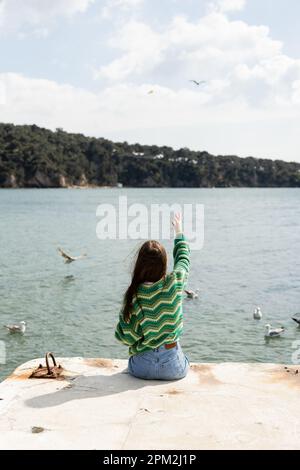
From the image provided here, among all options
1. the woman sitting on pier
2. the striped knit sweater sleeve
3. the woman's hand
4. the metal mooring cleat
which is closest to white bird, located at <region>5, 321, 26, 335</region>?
the metal mooring cleat

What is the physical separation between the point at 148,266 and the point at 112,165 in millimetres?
153615

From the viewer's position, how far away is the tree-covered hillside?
437ft

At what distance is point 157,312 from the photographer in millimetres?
4988

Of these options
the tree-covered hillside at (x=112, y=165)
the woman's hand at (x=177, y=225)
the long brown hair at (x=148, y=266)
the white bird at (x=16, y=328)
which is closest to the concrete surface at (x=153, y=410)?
the long brown hair at (x=148, y=266)

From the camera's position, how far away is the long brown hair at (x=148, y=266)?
4.77 meters

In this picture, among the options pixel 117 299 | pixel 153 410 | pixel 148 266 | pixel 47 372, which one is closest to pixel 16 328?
pixel 117 299

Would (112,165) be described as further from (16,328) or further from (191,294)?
(16,328)

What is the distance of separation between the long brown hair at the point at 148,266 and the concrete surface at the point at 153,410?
80cm

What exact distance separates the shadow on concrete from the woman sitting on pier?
109 mm

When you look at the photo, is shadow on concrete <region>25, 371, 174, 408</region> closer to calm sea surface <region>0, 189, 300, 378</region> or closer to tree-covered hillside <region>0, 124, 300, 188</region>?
calm sea surface <region>0, 189, 300, 378</region>

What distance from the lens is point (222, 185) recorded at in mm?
180250

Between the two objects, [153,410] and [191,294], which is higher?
[153,410]

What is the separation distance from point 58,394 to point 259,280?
14.8 meters
